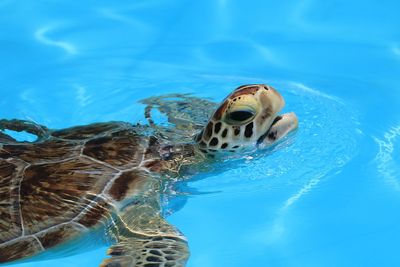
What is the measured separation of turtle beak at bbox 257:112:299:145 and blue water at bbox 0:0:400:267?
0.19 m

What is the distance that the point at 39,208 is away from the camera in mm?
3193

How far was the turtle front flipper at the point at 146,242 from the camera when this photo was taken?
3104 mm

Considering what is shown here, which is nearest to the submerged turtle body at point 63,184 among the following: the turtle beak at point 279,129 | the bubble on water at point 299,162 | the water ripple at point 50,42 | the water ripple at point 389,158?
the bubble on water at point 299,162

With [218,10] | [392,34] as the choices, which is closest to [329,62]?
[392,34]

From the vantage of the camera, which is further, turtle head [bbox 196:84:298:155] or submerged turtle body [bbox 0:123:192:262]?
turtle head [bbox 196:84:298:155]

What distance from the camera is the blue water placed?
358cm

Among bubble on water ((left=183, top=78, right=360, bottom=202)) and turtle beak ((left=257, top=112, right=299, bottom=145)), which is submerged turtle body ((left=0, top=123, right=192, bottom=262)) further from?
turtle beak ((left=257, top=112, right=299, bottom=145))

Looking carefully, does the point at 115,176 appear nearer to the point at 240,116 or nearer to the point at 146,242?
the point at 146,242

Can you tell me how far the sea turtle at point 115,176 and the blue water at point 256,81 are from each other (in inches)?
8.3

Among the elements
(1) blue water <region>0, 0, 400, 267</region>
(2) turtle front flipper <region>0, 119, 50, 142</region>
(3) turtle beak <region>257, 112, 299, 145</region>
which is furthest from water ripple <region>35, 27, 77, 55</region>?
(3) turtle beak <region>257, 112, 299, 145</region>

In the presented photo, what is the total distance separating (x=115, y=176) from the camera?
135 inches

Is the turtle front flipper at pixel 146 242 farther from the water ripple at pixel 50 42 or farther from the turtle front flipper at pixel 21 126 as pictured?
the water ripple at pixel 50 42

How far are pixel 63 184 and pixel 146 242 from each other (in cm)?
49

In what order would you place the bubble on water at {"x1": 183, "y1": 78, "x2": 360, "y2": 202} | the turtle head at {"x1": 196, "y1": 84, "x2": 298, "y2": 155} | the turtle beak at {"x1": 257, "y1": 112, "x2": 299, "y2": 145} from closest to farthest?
the turtle head at {"x1": 196, "y1": 84, "x2": 298, "y2": 155} → the turtle beak at {"x1": 257, "y1": 112, "x2": 299, "y2": 145} → the bubble on water at {"x1": 183, "y1": 78, "x2": 360, "y2": 202}
